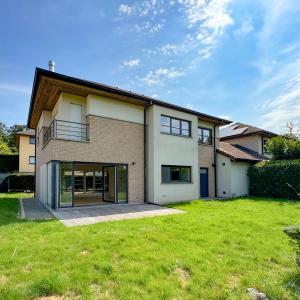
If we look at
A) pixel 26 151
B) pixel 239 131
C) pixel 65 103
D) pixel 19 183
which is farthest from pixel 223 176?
pixel 26 151

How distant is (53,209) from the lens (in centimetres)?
1280

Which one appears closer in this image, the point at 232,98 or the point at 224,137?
the point at 232,98

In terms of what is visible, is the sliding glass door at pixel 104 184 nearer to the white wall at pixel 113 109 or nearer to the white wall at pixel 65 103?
the white wall at pixel 65 103

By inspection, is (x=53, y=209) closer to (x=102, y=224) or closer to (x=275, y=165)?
(x=102, y=224)

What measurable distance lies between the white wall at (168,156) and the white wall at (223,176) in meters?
3.40

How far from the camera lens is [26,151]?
3400 cm

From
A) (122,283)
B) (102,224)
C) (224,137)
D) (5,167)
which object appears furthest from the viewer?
(5,167)

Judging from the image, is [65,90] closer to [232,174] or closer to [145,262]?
[145,262]

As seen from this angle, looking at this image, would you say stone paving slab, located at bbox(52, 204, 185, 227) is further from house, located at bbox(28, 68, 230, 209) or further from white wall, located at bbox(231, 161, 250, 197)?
white wall, located at bbox(231, 161, 250, 197)

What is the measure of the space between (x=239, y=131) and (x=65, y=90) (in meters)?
19.3

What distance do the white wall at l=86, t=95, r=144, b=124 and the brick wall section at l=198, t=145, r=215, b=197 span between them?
19.5ft

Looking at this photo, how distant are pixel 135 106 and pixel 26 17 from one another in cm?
716

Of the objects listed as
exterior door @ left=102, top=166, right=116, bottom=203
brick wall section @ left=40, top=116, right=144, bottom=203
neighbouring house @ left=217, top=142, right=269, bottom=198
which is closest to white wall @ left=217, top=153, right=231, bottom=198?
neighbouring house @ left=217, top=142, right=269, bottom=198

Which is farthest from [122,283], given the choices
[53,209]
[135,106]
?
[135,106]
